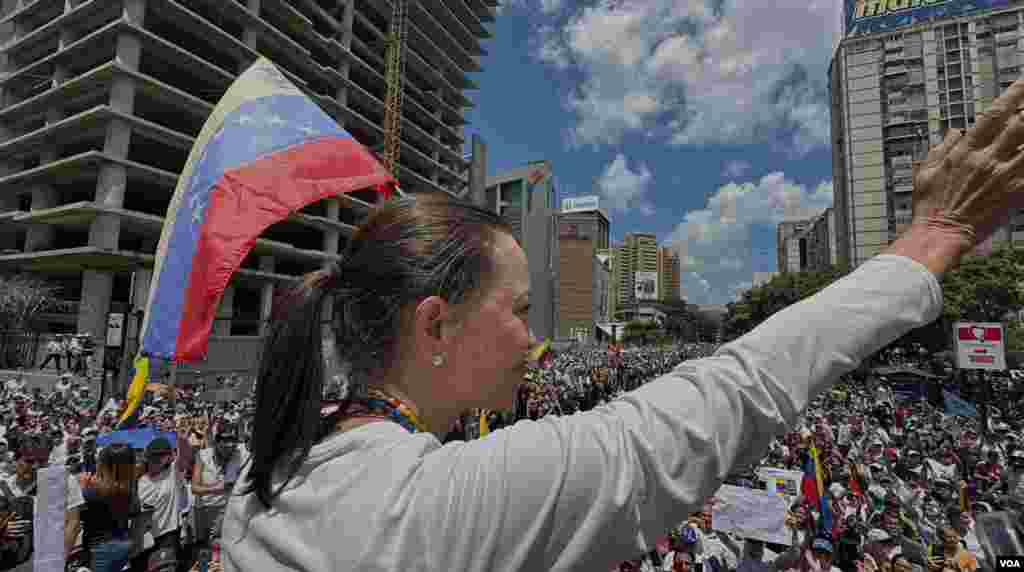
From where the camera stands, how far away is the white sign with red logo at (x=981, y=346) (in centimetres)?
994

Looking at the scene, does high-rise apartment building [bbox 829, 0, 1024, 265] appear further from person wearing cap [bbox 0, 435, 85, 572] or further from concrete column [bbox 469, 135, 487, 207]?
person wearing cap [bbox 0, 435, 85, 572]

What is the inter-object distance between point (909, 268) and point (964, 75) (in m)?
64.2

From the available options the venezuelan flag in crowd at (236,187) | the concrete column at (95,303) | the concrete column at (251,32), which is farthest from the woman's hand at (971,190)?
the concrete column at (251,32)

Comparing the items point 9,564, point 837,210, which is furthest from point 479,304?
point 837,210

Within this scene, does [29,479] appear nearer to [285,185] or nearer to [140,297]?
[285,185]

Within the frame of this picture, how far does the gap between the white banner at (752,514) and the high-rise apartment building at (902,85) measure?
50529 millimetres

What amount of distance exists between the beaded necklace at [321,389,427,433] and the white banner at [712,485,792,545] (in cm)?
519

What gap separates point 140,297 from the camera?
25.8 meters

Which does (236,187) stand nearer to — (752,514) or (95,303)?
(752,514)

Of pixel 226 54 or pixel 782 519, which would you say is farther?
pixel 226 54

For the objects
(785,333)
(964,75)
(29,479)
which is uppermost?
(964,75)

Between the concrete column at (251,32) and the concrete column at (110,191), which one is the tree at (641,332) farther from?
the concrete column at (110,191)

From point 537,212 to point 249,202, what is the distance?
63131 millimetres

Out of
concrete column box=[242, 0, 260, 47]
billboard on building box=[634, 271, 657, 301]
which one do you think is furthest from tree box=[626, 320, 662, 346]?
concrete column box=[242, 0, 260, 47]
